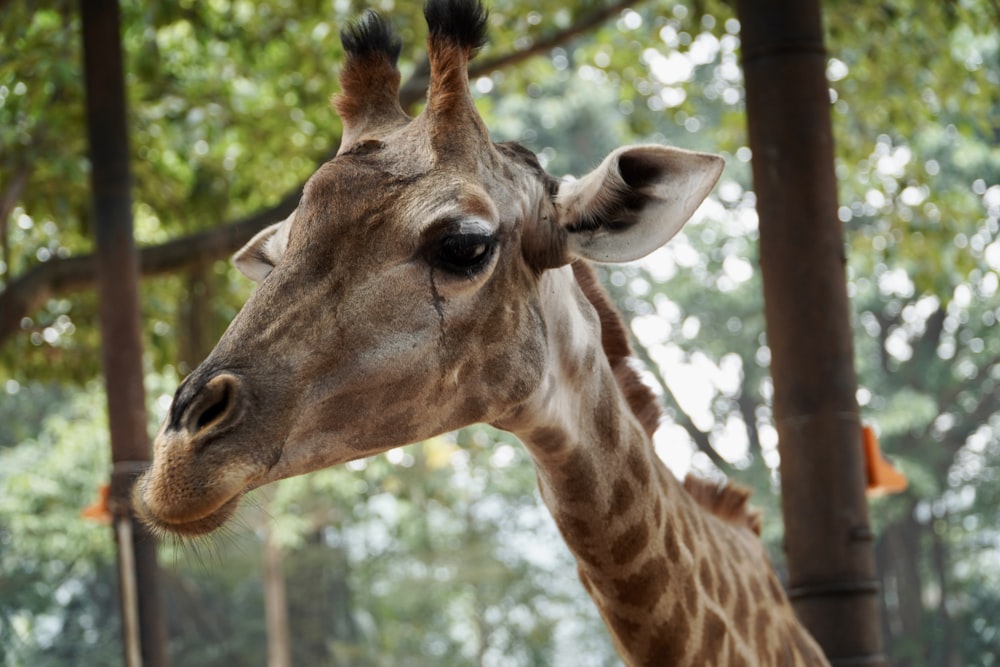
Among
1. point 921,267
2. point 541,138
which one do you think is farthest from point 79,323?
point 541,138

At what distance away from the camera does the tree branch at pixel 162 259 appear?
7223 millimetres

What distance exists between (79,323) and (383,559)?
15586 millimetres

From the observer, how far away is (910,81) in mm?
8172

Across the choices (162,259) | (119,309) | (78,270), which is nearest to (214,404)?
(119,309)

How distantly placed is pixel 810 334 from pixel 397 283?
198 centimetres

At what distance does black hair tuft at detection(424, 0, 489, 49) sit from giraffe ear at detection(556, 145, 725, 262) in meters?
0.36

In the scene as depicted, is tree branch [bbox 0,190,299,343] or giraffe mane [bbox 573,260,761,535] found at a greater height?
tree branch [bbox 0,190,299,343]

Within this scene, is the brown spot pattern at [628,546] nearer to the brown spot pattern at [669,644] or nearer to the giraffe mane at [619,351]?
the brown spot pattern at [669,644]

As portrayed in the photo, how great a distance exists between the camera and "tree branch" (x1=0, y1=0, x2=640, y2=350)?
7.22 m

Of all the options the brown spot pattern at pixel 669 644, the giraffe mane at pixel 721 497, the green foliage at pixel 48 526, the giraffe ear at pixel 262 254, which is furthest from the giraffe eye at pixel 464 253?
the green foliage at pixel 48 526

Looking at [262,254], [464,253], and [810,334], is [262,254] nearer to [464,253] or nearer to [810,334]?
[464,253]

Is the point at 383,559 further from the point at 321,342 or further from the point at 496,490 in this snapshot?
the point at 321,342

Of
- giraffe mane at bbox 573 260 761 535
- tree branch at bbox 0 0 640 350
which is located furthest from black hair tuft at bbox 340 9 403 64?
tree branch at bbox 0 0 640 350

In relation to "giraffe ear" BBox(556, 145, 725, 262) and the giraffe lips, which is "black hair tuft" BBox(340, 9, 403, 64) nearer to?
"giraffe ear" BBox(556, 145, 725, 262)
